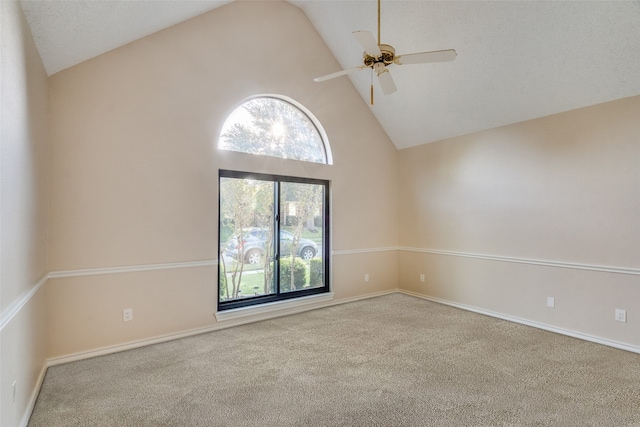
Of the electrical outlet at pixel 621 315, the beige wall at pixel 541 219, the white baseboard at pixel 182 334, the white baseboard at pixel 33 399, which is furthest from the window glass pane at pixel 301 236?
the electrical outlet at pixel 621 315

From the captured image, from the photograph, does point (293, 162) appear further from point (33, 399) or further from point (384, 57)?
point (33, 399)

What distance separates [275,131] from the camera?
14.1 ft

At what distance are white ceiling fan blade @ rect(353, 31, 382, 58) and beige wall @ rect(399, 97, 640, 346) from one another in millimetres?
2612

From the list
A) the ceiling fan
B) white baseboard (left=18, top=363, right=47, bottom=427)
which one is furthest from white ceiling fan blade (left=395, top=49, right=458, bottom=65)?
white baseboard (left=18, top=363, right=47, bottom=427)

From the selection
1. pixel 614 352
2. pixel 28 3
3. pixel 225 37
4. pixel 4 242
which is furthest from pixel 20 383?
pixel 614 352

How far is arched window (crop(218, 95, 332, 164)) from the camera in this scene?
3.98 meters

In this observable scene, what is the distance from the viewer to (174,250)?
341cm

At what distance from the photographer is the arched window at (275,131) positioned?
3.98m

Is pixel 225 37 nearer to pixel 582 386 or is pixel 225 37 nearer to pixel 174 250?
pixel 174 250

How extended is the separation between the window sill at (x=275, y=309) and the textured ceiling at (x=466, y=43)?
2871 mm

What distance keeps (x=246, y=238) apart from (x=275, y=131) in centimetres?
147

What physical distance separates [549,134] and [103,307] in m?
5.09

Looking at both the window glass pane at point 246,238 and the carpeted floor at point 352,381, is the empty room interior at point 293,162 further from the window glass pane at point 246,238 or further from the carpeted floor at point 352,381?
the carpeted floor at point 352,381

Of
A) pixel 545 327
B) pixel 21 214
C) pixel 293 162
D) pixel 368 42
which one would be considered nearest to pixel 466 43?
pixel 368 42
